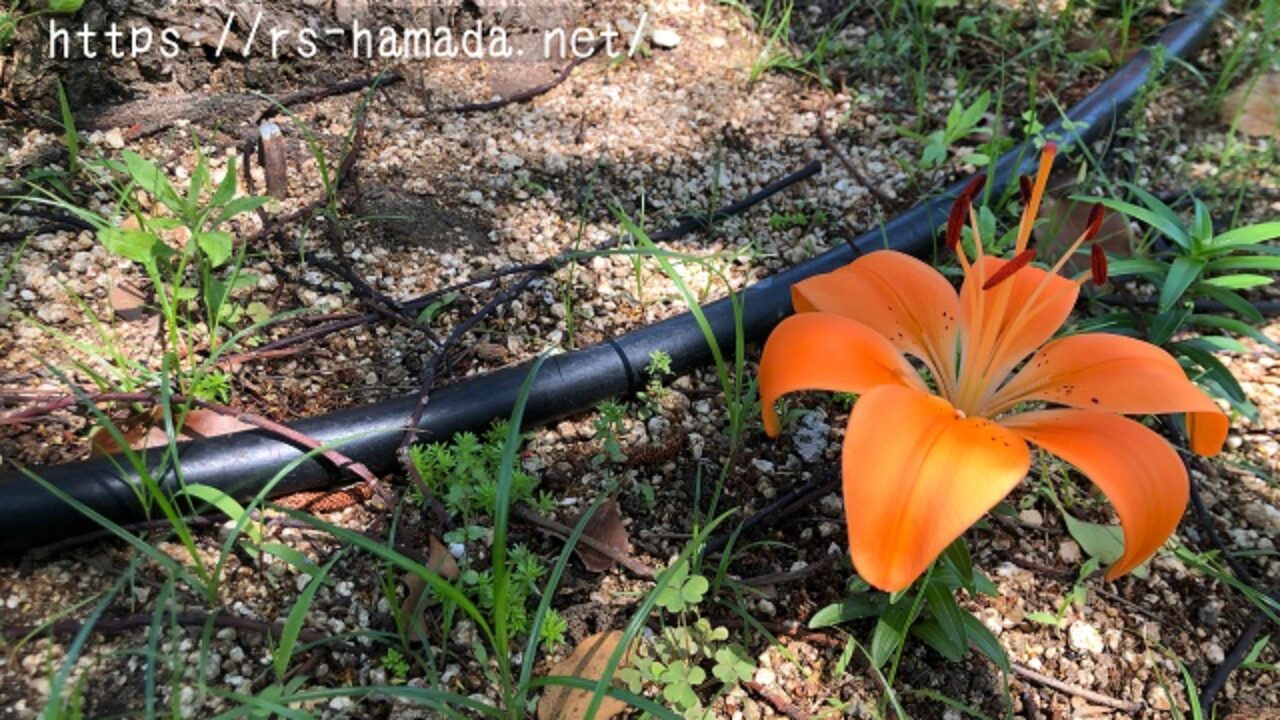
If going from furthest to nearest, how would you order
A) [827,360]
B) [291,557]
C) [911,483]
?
[291,557] → [827,360] → [911,483]

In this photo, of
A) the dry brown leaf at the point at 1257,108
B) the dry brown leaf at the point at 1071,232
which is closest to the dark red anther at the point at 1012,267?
the dry brown leaf at the point at 1071,232

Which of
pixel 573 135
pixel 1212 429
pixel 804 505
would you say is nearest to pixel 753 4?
pixel 573 135

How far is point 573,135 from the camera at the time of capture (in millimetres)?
2412

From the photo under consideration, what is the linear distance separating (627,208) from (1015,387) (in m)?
1.08

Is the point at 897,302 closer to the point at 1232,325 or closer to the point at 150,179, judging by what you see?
the point at 1232,325

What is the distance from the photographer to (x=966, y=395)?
1.41 meters

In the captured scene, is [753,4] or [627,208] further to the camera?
[753,4]

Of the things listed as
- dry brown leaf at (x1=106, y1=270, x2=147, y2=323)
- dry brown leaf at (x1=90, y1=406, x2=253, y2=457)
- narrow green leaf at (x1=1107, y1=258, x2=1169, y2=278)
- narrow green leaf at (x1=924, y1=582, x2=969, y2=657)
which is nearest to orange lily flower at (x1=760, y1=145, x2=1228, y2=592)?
narrow green leaf at (x1=924, y1=582, x2=969, y2=657)

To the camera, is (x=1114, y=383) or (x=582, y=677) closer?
(x=1114, y=383)

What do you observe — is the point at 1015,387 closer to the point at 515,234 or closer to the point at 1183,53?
the point at 515,234

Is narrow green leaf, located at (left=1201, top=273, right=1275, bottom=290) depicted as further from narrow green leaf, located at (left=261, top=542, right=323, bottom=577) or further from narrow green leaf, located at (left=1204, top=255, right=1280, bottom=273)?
narrow green leaf, located at (left=261, top=542, right=323, bottom=577)

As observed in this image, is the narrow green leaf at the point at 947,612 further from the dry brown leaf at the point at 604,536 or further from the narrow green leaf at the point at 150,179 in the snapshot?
the narrow green leaf at the point at 150,179

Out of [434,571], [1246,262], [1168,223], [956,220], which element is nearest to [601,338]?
[434,571]

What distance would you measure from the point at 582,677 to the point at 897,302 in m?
0.69
